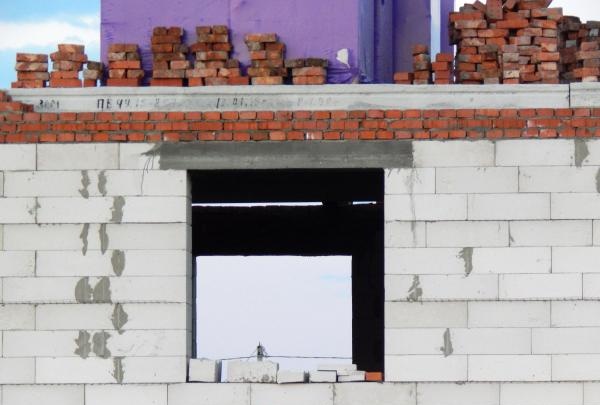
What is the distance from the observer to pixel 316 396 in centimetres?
1247

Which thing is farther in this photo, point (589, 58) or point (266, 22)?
point (266, 22)

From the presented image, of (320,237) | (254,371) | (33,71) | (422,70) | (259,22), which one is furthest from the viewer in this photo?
(320,237)

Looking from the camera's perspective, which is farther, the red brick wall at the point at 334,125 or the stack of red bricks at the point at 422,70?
the stack of red bricks at the point at 422,70

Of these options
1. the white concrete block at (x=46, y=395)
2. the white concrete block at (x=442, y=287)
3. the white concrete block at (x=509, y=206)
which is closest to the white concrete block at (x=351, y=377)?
the white concrete block at (x=442, y=287)

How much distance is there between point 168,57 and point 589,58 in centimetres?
375

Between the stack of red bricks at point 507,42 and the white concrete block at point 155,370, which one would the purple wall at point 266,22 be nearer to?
the stack of red bricks at point 507,42

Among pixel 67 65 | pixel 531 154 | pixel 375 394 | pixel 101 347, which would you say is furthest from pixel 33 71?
pixel 531 154

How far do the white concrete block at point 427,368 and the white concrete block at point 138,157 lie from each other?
264 centimetres

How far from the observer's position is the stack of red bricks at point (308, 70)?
1278 cm

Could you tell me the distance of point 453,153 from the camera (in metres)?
12.5

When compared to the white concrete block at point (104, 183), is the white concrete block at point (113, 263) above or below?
below

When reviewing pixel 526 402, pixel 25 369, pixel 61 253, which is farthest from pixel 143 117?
pixel 526 402

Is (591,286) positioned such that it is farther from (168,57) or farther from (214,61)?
(168,57)

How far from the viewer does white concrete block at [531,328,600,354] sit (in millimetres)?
12469
